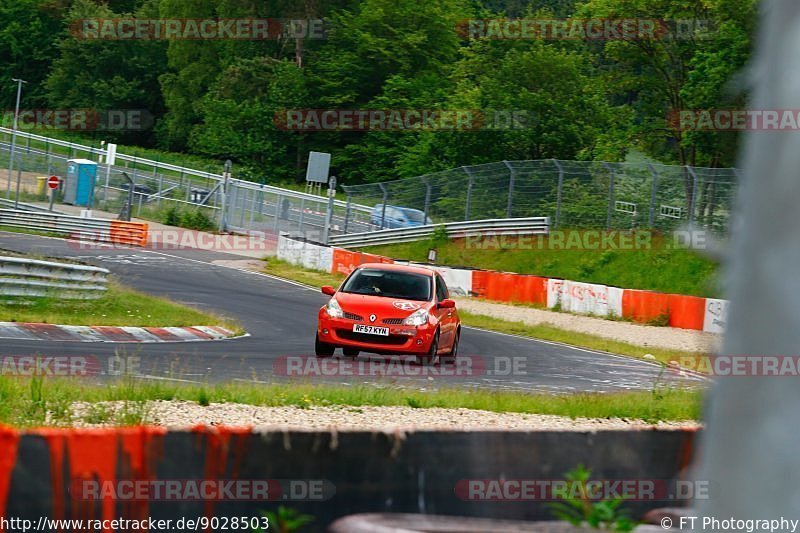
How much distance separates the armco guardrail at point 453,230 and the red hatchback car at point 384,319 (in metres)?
19.9

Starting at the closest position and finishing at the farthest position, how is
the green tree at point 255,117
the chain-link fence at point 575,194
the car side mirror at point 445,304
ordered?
the car side mirror at point 445,304 < the chain-link fence at point 575,194 < the green tree at point 255,117

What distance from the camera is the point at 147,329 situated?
18969 mm

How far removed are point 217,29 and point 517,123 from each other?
117 feet

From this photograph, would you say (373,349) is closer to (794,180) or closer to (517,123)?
(794,180)

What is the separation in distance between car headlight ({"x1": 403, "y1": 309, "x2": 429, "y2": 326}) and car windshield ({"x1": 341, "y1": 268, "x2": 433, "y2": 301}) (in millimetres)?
537

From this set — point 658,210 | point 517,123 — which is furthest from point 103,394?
point 517,123

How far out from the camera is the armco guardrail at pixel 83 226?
40.4 metres

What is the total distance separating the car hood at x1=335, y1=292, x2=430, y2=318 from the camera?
16.1 meters

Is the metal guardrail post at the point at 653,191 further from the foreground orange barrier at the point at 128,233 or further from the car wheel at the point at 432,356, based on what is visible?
the foreground orange barrier at the point at 128,233

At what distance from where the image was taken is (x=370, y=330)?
16.1 meters

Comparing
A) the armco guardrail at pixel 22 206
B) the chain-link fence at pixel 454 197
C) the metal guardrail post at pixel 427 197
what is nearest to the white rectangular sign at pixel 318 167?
the chain-link fence at pixel 454 197

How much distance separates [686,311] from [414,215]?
16.5 m

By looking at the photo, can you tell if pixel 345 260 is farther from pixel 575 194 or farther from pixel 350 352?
pixel 350 352

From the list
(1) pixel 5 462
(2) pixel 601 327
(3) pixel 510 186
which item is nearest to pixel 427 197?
(3) pixel 510 186
